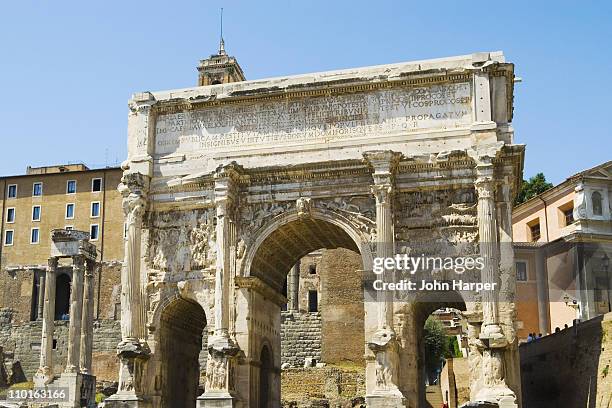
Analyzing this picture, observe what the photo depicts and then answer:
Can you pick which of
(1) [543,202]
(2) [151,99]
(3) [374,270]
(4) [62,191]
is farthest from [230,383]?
(4) [62,191]

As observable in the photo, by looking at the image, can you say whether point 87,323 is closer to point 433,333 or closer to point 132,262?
point 132,262

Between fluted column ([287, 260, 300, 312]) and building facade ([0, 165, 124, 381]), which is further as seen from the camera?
building facade ([0, 165, 124, 381])

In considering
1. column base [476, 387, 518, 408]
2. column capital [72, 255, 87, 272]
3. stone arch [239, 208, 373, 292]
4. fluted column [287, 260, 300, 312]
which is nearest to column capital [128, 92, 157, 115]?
stone arch [239, 208, 373, 292]

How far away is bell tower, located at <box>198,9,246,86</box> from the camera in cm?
6116

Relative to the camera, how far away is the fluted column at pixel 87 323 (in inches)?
1439

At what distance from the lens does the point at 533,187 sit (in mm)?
52750

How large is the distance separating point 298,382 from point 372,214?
898 inches

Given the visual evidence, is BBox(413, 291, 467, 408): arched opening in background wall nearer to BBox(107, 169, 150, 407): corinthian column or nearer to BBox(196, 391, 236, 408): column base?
BBox(196, 391, 236, 408): column base

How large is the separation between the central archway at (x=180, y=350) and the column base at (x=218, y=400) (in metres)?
2.22

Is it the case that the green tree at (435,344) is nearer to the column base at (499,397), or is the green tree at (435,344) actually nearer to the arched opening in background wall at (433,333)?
the arched opening in background wall at (433,333)

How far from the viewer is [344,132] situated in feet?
73.6

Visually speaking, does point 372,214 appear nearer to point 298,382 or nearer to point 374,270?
point 374,270

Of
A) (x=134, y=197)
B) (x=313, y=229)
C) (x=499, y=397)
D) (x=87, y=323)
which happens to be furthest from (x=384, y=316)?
(x=87, y=323)

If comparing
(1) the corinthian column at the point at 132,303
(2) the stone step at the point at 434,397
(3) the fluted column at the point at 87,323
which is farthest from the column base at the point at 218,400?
(3) the fluted column at the point at 87,323
